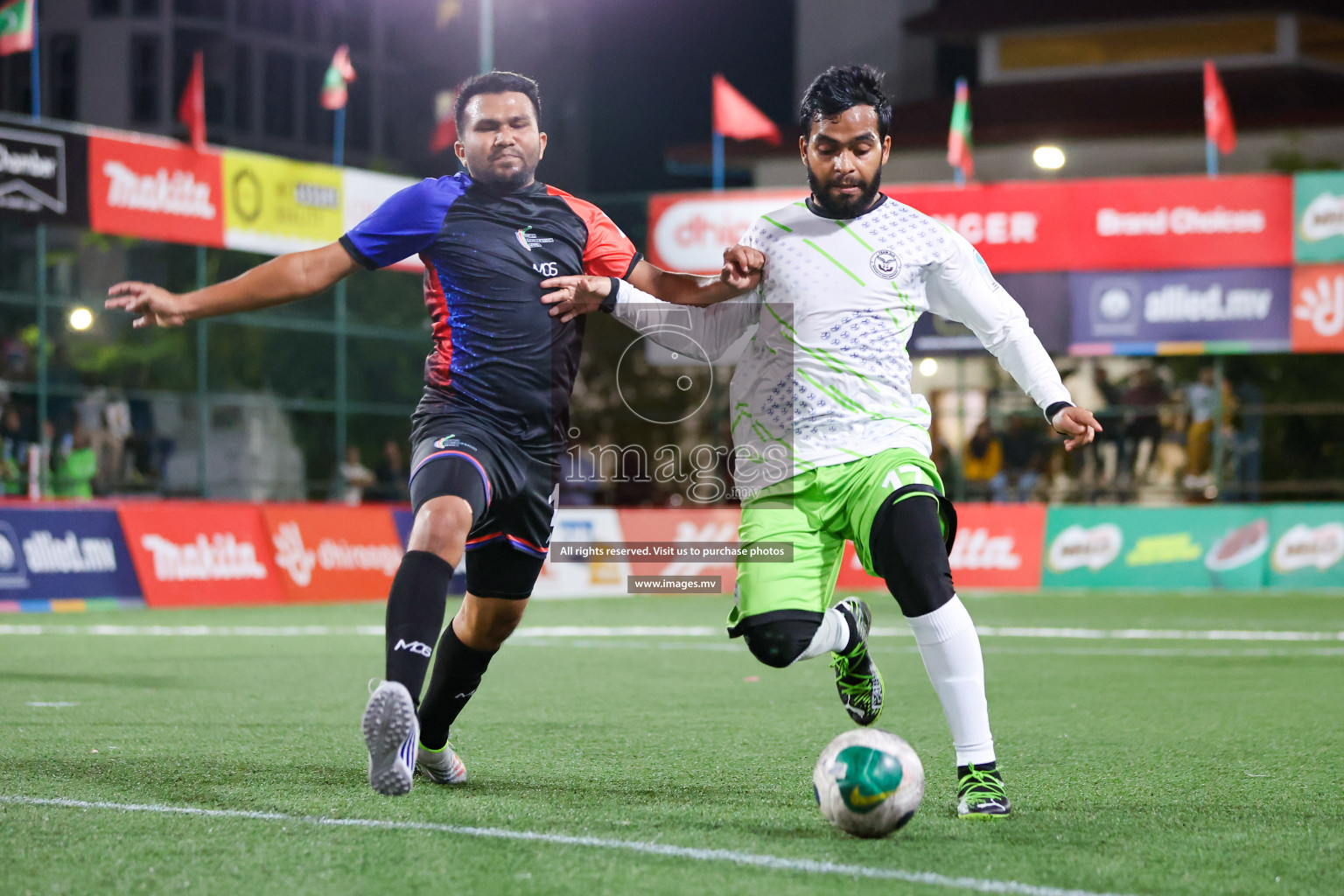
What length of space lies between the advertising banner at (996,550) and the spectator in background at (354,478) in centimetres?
790

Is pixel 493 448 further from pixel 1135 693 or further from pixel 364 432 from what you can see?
pixel 364 432

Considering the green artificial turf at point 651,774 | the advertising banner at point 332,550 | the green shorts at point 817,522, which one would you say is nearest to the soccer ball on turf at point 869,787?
the green artificial turf at point 651,774

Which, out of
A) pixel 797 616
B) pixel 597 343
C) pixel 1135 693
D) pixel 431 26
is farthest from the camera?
pixel 431 26

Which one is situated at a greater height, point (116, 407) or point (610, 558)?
point (116, 407)

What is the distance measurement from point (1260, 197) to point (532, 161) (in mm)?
17625

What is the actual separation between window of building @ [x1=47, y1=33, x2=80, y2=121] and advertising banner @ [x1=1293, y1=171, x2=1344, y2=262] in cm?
4559

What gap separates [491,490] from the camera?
16.6ft

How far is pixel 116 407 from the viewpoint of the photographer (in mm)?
21734

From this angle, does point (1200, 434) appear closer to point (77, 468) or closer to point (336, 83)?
point (336, 83)

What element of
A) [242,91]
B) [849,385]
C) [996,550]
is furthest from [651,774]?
[242,91]

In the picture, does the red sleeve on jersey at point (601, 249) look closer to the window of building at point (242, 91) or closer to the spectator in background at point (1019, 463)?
the spectator in background at point (1019, 463)

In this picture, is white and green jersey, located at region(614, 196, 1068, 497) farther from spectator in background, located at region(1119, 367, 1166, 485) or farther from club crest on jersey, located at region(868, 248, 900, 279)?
spectator in background, located at region(1119, 367, 1166, 485)

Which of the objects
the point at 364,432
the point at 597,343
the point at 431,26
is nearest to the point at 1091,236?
the point at 364,432

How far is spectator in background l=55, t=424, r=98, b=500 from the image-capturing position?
800 inches
